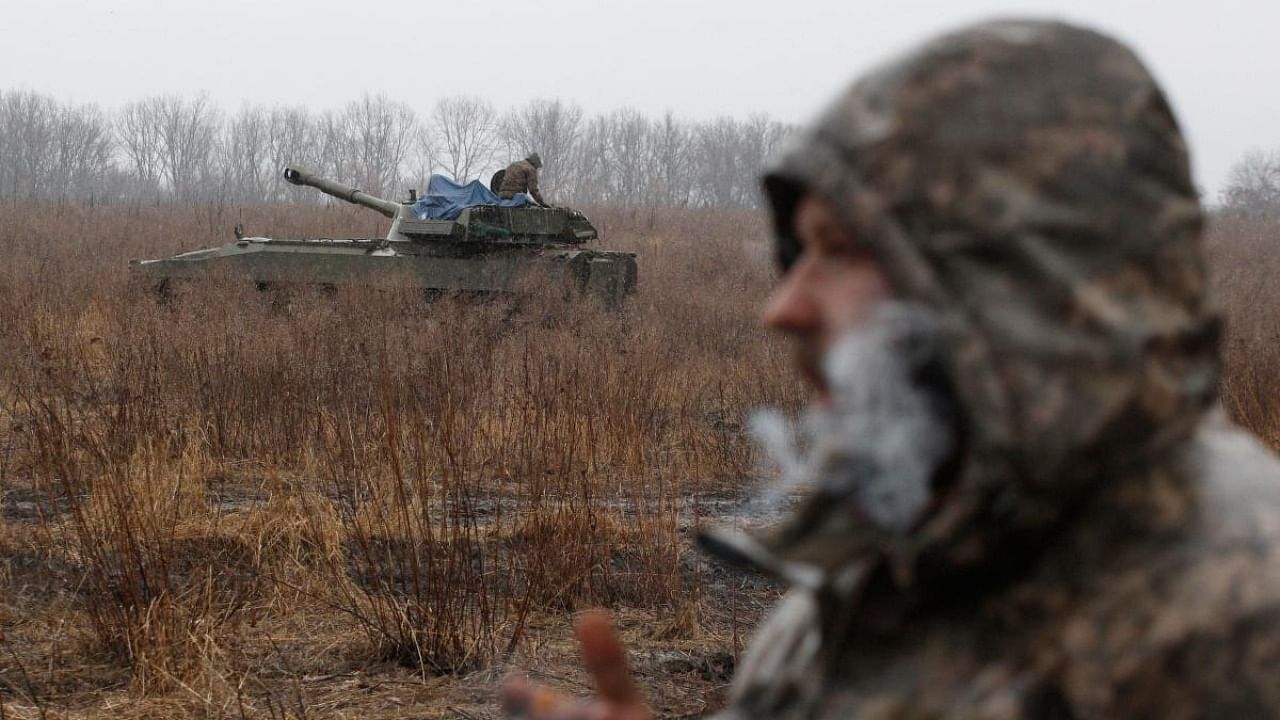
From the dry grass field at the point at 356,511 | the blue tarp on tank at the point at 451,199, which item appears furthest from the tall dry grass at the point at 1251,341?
the blue tarp on tank at the point at 451,199

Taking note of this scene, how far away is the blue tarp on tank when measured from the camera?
50.2ft

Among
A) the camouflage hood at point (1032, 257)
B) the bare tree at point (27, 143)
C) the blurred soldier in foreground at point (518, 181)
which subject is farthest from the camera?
the bare tree at point (27, 143)

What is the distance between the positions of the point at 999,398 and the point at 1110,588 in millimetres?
155

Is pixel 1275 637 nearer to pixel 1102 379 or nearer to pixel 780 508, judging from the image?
pixel 1102 379

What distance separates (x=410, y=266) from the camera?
47.4 feet

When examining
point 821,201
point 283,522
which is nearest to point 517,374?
point 283,522

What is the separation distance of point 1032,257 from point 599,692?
46cm

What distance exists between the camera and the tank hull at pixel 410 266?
46.2ft

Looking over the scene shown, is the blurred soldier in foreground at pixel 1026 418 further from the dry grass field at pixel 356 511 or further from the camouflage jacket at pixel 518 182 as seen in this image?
the camouflage jacket at pixel 518 182

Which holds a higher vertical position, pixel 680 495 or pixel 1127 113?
pixel 1127 113

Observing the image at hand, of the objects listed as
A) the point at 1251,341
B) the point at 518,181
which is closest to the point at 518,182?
the point at 518,181

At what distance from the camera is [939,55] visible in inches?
37.3

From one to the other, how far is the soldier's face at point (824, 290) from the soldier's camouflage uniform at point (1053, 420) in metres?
0.03

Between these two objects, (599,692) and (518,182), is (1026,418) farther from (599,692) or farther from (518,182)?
(518,182)
